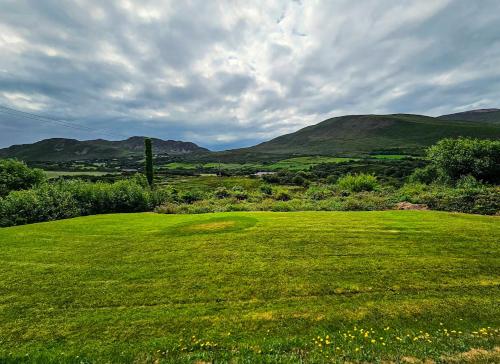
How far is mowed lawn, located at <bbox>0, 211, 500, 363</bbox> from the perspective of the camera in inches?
236

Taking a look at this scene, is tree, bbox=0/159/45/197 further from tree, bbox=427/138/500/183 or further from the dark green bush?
tree, bbox=427/138/500/183

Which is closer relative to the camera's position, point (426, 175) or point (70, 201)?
point (70, 201)

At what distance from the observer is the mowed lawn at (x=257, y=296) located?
599cm

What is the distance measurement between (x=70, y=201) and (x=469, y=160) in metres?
49.3

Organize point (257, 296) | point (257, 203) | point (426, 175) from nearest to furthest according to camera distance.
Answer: point (257, 296) → point (257, 203) → point (426, 175)

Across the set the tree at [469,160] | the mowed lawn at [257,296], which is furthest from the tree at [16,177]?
the tree at [469,160]

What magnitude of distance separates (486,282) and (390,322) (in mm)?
4511

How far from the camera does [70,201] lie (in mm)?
25891

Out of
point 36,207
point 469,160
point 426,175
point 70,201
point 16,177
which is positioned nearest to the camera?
point 36,207

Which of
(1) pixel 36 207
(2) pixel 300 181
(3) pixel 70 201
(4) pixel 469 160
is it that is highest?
(4) pixel 469 160

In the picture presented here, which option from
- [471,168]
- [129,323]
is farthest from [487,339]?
[471,168]

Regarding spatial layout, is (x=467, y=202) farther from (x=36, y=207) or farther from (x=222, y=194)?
(x=36, y=207)

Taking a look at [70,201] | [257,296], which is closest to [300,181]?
[70,201]

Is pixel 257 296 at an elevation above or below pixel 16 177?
below
